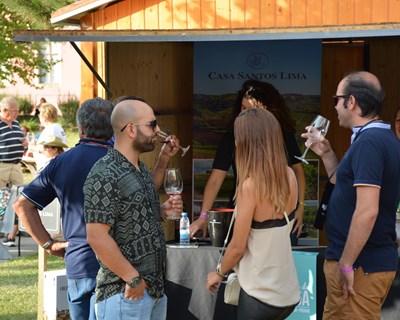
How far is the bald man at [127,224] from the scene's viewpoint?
3.88 metres

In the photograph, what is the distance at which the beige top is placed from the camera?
4262mm

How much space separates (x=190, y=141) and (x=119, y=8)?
152 centimetres

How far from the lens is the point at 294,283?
14.3 ft

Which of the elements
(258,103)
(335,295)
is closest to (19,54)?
(258,103)

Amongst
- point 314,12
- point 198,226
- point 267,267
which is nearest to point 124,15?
point 314,12

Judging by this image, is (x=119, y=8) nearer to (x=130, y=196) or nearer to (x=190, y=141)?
(x=190, y=141)

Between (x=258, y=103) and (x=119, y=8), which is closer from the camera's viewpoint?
(x=258, y=103)

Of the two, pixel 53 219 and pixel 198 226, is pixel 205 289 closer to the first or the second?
pixel 198 226

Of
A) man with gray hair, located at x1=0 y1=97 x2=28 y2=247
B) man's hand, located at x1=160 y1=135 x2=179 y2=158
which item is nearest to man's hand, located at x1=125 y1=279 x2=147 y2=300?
man's hand, located at x1=160 y1=135 x2=179 y2=158

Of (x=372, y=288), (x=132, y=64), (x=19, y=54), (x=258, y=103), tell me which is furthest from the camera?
(x=19, y=54)

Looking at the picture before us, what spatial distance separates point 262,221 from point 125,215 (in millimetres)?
709

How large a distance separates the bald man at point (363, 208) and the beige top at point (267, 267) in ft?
1.46

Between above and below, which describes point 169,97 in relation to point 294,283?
above

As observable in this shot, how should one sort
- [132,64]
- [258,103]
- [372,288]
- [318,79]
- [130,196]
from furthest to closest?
[318,79] → [132,64] → [258,103] → [372,288] → [130,196]
